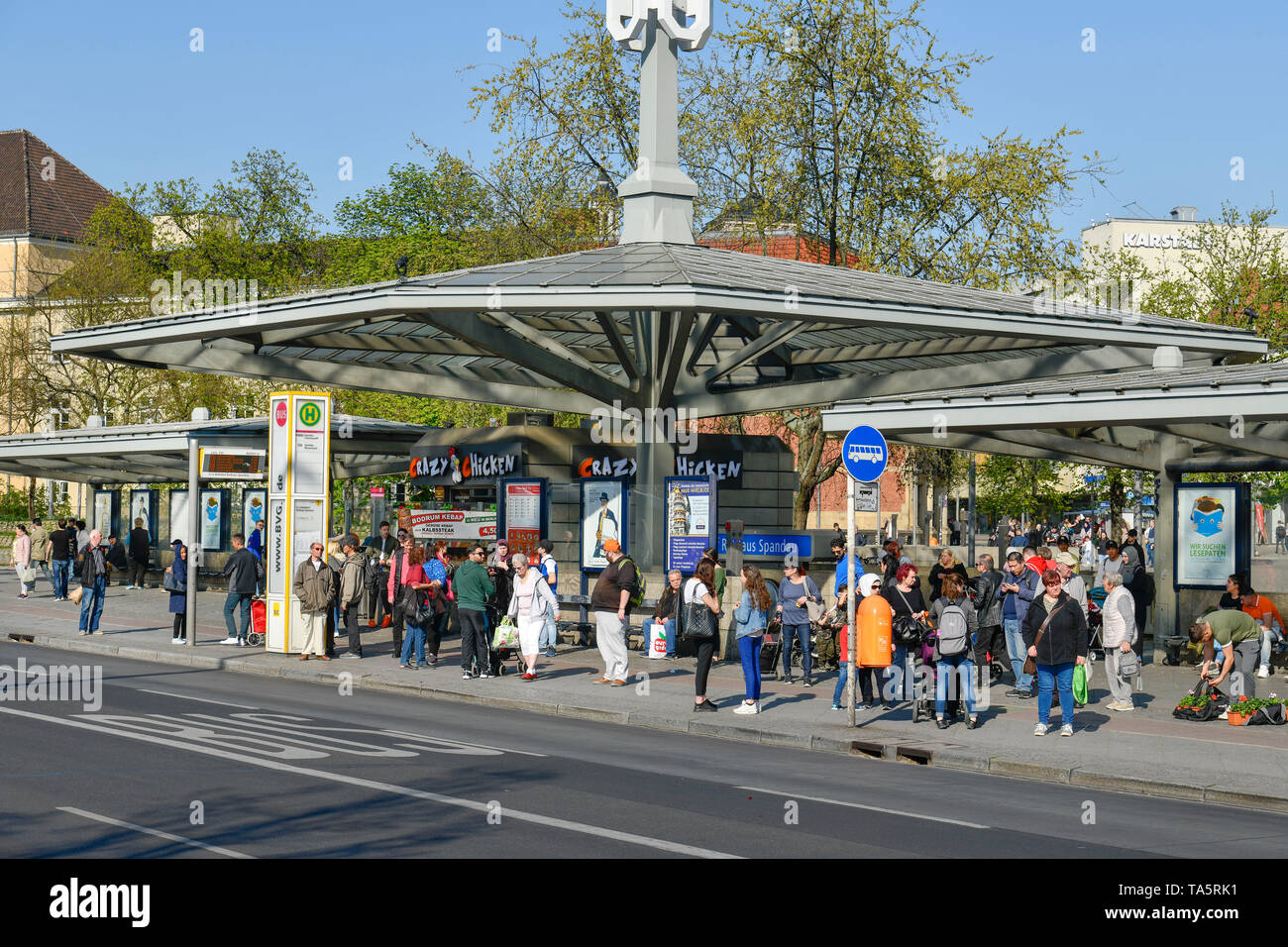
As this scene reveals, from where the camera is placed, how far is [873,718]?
16.7 m

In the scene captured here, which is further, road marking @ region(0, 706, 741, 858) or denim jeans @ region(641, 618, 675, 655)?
denim jeans @ region(641, 618, 675, 655)

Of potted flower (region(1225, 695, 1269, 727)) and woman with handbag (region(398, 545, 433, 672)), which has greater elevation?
woman with handbag (region(398, 545, 433, 672))

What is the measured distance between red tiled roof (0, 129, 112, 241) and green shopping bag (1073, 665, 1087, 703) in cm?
7106

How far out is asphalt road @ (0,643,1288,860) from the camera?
9273 millimetres

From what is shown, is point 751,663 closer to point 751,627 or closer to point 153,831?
point 751,627

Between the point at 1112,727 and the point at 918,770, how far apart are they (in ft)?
11.2

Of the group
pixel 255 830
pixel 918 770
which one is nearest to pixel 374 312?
pixel 918 770

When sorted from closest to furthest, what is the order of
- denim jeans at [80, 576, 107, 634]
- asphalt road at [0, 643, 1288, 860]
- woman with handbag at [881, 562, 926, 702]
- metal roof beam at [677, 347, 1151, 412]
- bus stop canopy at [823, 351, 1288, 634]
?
1. asphalt road at [0, 643, 1288, 860]
2. woman with handbag at [881, 562, 926, 702]
3. bus stop canopy at [823, 351, 1288, 634]
4. denim jeans at [80, 576, 107, 634]
5. metal roof beam at [677, 347, 1151, 412]

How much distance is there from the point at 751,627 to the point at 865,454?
2.51m

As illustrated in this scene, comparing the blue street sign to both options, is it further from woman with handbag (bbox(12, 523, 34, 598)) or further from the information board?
woman with handbag (bbox(12, 523, 34, 598))

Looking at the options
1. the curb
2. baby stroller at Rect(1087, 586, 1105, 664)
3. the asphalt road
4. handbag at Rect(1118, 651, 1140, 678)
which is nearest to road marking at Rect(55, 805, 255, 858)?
the asphalt road

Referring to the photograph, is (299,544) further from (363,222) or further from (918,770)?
(363,222)

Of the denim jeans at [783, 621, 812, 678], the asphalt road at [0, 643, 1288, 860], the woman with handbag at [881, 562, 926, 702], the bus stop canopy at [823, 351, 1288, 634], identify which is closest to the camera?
the asphalt road at [0, 643, 1288, 860]
